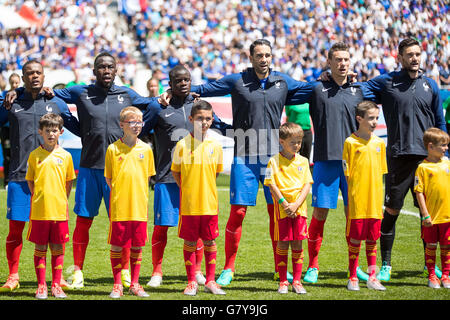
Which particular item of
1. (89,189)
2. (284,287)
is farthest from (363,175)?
(89,189)

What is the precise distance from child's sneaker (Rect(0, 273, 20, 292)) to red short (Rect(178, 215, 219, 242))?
161cm

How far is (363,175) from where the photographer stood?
19.6 feet

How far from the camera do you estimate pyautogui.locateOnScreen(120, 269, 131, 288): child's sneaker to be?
6.22m

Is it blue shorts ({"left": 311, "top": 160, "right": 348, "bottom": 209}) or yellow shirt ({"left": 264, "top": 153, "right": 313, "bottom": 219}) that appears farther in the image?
blue shorts ({"left": 311, "top": 160, "right": 348, "bottom": 209})

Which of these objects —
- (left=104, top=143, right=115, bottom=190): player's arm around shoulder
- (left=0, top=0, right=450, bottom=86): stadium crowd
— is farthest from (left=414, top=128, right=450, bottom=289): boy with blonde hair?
(left=0, top=0, right=450, bottom=86): stadium crowd

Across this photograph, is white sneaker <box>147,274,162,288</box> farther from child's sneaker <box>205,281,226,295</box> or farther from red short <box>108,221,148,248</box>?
red short <box>108,221,148,248</box>

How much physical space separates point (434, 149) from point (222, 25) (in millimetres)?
16923

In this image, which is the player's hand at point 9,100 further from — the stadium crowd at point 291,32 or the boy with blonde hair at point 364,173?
the stadium crowd at point 291,32

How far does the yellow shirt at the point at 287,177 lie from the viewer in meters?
5.86

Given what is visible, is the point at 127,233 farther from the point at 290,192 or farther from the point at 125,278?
the point at 290,192

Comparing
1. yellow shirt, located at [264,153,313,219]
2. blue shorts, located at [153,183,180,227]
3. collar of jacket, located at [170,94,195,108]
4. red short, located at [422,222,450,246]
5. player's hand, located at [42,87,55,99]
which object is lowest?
red short, located at [422,222,450,246]

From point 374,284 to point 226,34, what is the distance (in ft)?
55.5

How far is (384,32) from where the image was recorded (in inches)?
942

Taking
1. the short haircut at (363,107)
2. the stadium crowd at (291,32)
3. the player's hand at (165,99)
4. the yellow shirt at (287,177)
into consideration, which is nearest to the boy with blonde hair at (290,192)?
the yellow shirt at (287,177)
